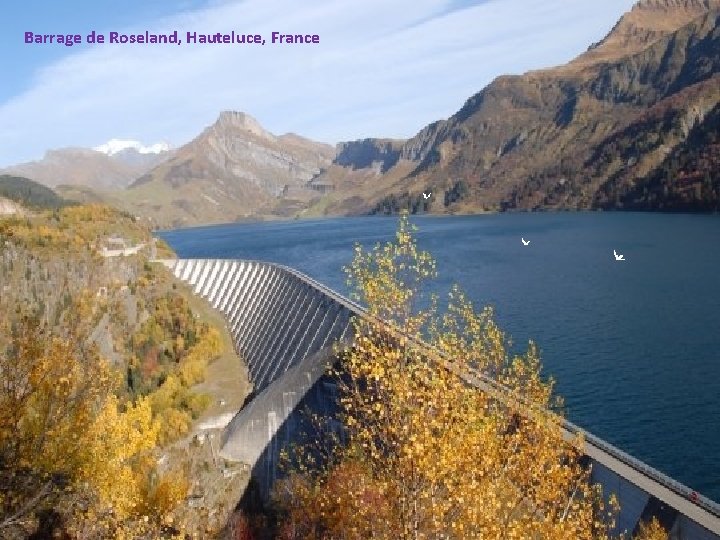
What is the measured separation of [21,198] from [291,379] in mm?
123931

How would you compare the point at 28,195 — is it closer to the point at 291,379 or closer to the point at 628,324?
the point at 291,379

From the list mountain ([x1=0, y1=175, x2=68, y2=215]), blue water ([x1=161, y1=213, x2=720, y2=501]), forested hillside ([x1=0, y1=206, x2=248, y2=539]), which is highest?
mountain ([x1=0, y1=175, x2=68, y2=215])

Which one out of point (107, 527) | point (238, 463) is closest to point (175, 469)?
point (238, 463)

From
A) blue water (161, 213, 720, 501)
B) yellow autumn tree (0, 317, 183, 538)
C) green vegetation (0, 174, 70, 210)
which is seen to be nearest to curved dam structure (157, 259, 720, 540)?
yellow autumn tree (0, 317, 183, 538)

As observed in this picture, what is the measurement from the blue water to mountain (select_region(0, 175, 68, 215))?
6176 centimetres

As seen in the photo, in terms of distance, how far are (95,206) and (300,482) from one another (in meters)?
105

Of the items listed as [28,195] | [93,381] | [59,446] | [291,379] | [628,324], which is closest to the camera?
[59,446]

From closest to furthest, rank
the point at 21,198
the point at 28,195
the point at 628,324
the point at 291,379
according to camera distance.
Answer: the point at 291,379, the point at 628,324, the point at 21,198, the point at 28,195

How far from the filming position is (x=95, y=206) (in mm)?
125125

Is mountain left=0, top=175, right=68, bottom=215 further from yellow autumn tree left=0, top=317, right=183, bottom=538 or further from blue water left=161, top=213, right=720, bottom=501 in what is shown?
yellow autumn tree left=0, top=317, right=183, bottom=538

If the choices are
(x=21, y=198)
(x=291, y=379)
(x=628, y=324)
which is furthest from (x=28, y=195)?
(x=628, y=324)

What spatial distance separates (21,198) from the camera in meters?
145

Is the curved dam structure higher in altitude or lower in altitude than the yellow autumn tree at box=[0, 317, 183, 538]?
lower

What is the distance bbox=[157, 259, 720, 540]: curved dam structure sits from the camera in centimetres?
2339
